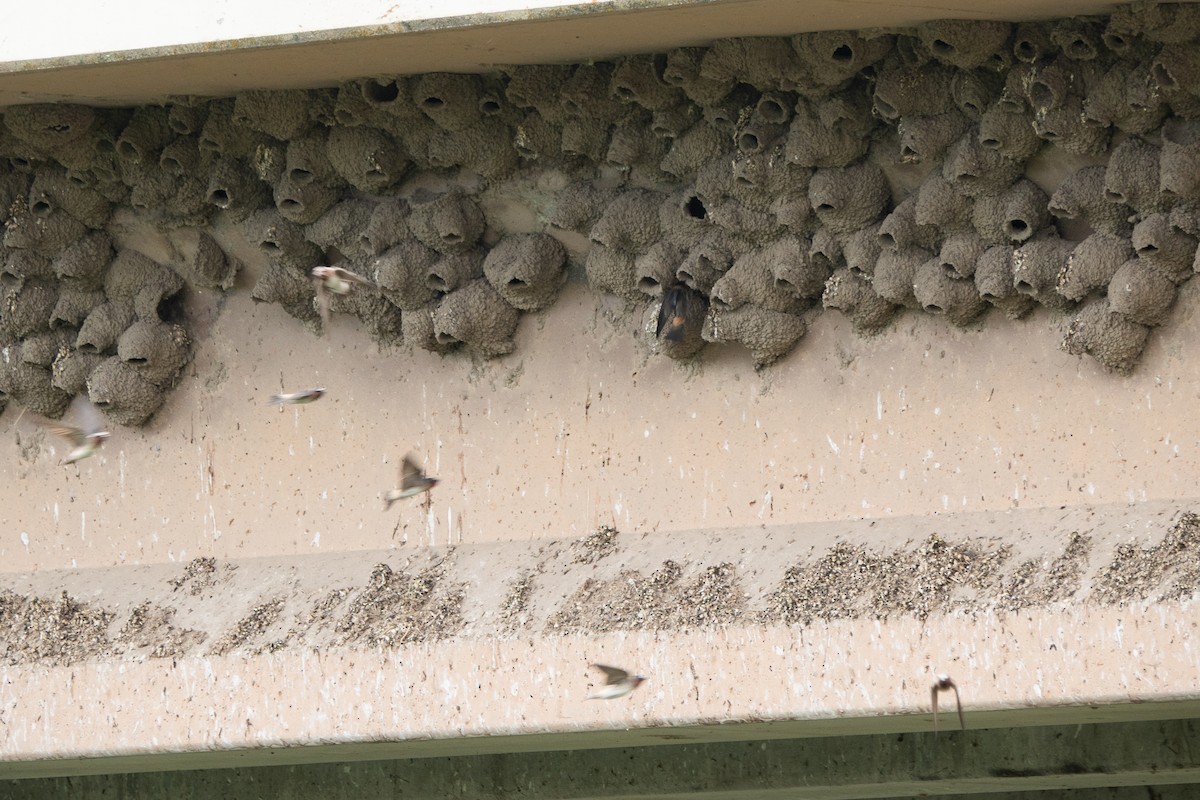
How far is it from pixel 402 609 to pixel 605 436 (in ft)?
2.71

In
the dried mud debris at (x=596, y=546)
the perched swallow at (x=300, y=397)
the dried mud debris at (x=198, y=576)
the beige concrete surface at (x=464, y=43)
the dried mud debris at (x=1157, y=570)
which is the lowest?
the dried mud debris at (x=1157, y=570)

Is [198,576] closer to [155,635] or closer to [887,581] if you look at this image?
[155,635]

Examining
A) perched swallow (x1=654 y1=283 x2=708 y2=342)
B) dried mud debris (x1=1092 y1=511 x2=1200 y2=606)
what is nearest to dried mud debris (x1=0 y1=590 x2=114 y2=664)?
perched swallow (x1=654 y1=283 x2=708 y2=342)

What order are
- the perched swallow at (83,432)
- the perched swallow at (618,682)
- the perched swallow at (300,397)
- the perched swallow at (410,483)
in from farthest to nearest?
the perched swallow at (83,432) → the perched swallow at (300,397) → the perched swallow at (410,483) → the perched swallow at (618,682)

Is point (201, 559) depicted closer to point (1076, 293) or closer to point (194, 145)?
point (194, 145)

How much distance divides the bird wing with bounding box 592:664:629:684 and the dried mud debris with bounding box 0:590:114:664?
1.62 m

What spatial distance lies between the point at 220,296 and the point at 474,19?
2146mm

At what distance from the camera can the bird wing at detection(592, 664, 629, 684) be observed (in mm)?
5066

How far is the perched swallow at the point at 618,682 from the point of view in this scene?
507 centimetres

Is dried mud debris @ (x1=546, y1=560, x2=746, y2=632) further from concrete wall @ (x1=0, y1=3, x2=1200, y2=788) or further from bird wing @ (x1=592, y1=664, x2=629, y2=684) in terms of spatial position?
bird wing @ (x1=592, y1=664, x2=629, y2=684)

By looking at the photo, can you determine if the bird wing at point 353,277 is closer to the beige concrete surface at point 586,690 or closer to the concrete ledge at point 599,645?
the concrete ledge at point 599,645

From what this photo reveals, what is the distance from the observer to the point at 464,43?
5.06 metres

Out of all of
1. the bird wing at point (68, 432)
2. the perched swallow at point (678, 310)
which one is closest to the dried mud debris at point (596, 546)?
the perched swallow at point (678, 310)

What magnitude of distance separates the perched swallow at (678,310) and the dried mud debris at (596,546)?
62cm
